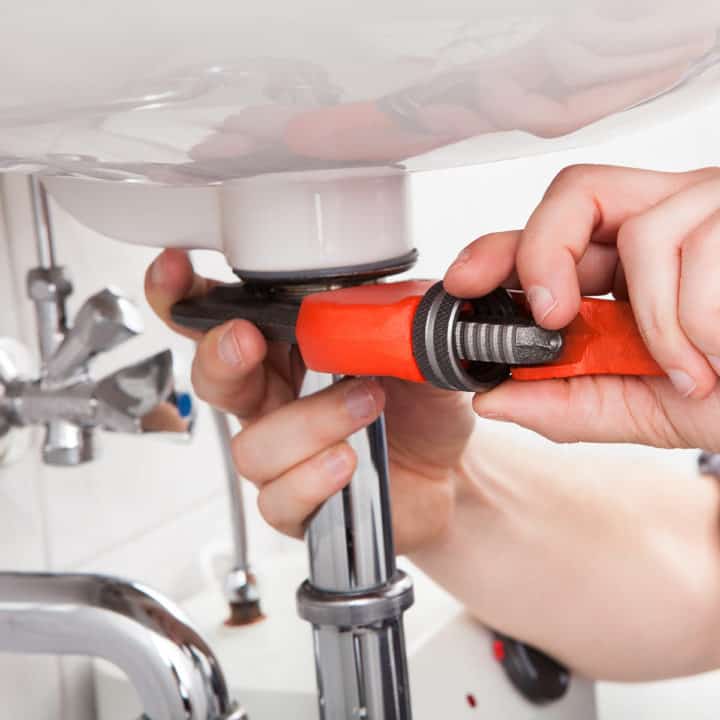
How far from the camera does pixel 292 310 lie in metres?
0.49

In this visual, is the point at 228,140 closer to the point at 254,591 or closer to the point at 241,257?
the point at 241,257

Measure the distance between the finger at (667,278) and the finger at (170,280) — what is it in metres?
0.28

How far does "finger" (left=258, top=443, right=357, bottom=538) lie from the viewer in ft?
1.76

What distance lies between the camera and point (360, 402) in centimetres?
53

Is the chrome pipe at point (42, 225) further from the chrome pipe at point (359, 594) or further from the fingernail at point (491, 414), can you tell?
the fingernail at point (491, 414)

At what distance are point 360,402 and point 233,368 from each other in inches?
2.6

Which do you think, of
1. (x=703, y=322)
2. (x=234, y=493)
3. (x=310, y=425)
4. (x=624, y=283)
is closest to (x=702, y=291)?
(x=703, y=322)

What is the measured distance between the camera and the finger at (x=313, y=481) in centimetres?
54

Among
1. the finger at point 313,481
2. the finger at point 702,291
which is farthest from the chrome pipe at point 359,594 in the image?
the finger at point 702,291

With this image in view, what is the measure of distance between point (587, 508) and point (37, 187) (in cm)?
48

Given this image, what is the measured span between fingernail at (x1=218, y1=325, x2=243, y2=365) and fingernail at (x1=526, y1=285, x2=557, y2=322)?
18cm

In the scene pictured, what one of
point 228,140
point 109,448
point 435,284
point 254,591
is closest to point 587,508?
point 254,591

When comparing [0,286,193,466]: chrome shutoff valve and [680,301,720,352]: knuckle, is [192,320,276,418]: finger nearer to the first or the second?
[0,286,193,466]: chrome shutoff valve

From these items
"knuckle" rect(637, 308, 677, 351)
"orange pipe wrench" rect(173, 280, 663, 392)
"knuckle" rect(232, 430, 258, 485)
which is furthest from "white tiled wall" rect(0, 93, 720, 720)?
"knuckle" rect(637, 308, 677, 351)
